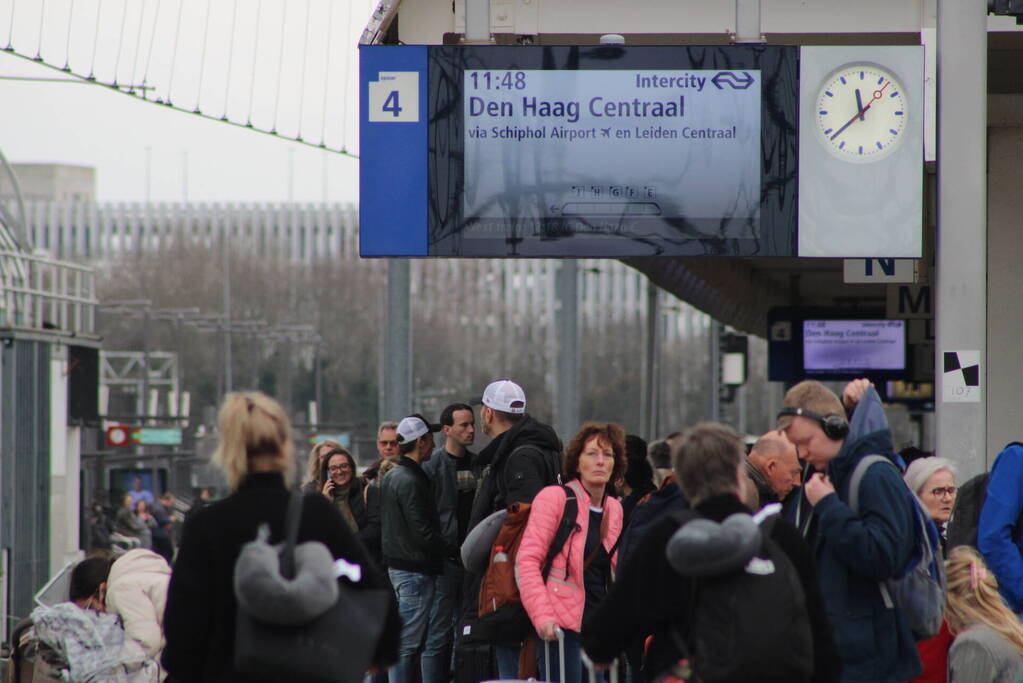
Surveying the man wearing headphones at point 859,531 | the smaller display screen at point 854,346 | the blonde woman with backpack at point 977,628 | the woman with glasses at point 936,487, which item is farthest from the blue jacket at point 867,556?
the smaller display screen at point 854,346

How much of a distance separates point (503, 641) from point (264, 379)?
82107 mm

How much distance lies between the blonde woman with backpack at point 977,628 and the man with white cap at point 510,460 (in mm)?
2474

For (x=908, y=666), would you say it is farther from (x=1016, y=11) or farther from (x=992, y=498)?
(x=1016, y=11)

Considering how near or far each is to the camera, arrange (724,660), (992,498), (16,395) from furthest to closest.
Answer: (16,395) → (992,498) → (724,660)

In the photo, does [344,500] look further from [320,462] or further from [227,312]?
[227,312]

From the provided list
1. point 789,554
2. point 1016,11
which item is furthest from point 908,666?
point 1016,11

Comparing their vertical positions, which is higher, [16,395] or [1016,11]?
[1016,11]

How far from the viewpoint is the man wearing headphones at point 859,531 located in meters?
5.40

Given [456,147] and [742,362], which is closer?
[456,147]

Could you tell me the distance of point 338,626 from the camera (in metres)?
4.53

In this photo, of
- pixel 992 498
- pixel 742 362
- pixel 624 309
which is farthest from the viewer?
pixel 624 309

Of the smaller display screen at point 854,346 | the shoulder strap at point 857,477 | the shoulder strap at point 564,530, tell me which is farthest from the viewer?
the smaller display screen at point 854,346

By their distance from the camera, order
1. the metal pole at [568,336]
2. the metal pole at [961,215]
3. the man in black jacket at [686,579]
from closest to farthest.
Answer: the man in black jacket at [686,579] < the metal pole at [961,215] < the metal pole at [568,336]

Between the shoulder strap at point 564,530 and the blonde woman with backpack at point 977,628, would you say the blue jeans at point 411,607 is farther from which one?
the blonde woman with backpack at point 977,628
